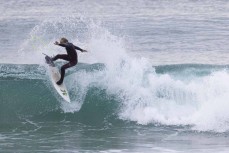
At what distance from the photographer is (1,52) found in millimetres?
27594

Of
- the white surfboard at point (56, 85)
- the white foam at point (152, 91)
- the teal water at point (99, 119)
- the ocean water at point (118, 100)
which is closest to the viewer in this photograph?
the teal water at point (99, 119)

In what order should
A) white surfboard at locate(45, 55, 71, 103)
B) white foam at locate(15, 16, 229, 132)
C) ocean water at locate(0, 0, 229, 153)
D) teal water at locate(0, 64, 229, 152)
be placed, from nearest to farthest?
teal water at locate(0, 64, 229, 152), ocean water at locate(0, 0, 229, 153), white surfboard at locate(45, 55, 71, 103), white foam at locate(15, 16, 229, 132)

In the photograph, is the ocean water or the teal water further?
the ocean water

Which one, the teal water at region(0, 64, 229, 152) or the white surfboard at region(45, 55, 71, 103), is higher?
the white surfboard at region(45, 55, 71, 103)

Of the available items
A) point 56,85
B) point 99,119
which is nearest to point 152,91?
point 99,119

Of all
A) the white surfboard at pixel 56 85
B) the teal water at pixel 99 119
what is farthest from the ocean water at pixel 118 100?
the white surfboard at pixel 56 85

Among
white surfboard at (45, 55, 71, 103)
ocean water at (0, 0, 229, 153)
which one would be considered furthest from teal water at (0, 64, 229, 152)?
white surfboard at (45, 55, 71, 103)

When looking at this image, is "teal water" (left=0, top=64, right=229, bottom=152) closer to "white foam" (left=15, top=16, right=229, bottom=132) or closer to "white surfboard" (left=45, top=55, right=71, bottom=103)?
"white foam" (left=15, top=16, right=229, bottom=132)

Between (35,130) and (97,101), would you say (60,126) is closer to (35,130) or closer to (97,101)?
(35,130)

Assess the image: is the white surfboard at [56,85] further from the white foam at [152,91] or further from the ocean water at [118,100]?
the white foam at [152,91]

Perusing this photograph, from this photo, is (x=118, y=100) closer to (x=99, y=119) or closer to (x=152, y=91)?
(x=99, y=119)

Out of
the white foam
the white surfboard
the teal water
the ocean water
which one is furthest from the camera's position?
the white foam

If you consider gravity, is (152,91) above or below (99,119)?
above

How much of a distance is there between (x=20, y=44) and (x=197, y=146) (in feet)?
47.6
